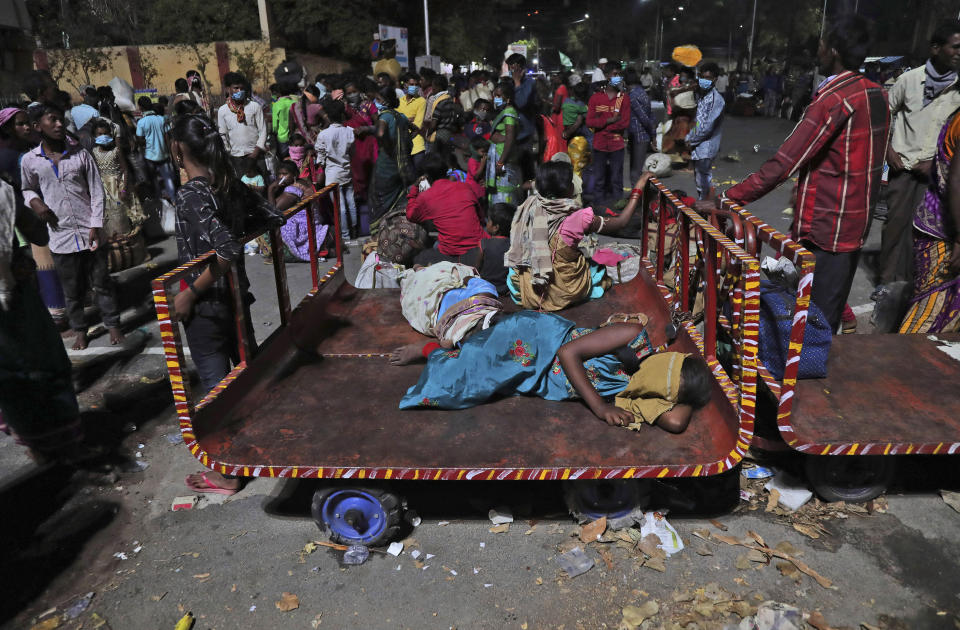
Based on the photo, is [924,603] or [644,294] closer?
[924,603]

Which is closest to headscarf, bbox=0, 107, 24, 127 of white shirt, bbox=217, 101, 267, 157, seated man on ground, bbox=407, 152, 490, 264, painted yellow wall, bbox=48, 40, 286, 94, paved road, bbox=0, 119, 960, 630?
paved road, bbox=0, 119, 960, 630

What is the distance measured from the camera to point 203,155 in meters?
3.51

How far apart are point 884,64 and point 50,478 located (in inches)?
1117

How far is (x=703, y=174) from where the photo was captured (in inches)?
370

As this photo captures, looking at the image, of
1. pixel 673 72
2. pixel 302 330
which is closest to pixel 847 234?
pixel 302 330

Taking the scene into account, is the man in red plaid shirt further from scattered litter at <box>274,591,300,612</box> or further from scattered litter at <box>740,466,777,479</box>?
scattered litter at <box>274,591,300,612</box>

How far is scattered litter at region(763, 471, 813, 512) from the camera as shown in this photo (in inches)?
144

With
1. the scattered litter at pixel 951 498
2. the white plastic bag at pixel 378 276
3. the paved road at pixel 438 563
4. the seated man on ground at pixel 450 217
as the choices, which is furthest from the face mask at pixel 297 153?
the scattered litter at pixel 951 498

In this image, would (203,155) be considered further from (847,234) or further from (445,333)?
(847,234)

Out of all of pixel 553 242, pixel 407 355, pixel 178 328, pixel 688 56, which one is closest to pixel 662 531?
pixel 407 355

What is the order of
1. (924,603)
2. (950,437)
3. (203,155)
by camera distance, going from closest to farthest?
(924,603) < (950,437) < (203,155)

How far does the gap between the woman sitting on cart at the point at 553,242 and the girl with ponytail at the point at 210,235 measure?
1.92 meters

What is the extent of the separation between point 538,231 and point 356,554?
107 inches

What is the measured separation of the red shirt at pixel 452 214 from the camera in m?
6.59
